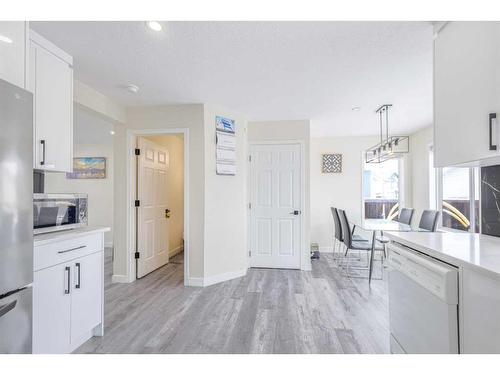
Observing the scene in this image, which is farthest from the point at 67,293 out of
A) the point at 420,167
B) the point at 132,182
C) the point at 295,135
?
the point at 420,167

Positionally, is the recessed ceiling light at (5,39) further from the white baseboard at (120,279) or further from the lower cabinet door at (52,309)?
the white baseboard at (120,279)

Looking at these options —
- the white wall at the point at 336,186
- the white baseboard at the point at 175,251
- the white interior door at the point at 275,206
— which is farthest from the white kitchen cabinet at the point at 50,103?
the white wall at the point at 336,186

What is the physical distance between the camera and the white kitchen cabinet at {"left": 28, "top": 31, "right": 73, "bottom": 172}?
1688 millimetres

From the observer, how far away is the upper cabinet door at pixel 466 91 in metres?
1.25

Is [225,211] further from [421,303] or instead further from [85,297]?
[421,303]

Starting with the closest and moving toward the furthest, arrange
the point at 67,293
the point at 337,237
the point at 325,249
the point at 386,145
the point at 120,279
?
the point at 67,293 → the point at 120,279 → the point at 386,145 → the point at 337,237 → the point at 325,249

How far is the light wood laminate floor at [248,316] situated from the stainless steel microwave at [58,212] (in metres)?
0.95

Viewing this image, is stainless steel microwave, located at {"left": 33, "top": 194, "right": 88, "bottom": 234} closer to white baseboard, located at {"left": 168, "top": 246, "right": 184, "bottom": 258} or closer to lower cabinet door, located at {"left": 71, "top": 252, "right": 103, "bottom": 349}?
lower cabinet door, located at {"left": 71, "top": 252, "right": 103, "bottom": 349}

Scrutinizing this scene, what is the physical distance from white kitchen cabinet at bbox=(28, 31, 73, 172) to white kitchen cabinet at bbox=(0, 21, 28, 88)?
277 millimetres

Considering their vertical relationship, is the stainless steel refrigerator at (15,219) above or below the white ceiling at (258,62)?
below

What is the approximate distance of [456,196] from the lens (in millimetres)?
3869

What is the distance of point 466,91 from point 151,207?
374 cm
